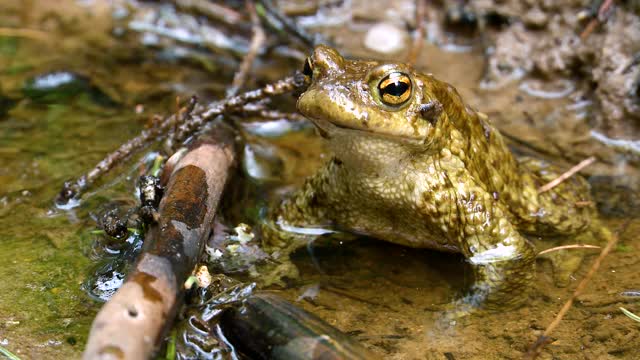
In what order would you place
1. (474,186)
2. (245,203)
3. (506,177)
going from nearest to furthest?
(474,186) < (506,177) < (245,203)

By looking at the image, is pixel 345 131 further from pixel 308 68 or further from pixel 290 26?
pixel 290 26

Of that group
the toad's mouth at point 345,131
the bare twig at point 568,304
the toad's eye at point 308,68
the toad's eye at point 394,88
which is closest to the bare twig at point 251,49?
the toad's eye at point 308,68

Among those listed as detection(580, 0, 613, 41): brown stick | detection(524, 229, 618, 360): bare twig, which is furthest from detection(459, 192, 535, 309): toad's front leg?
detection(580, 0, 613, 41): brown stick

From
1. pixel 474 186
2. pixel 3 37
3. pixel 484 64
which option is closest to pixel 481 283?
pixel 474 186

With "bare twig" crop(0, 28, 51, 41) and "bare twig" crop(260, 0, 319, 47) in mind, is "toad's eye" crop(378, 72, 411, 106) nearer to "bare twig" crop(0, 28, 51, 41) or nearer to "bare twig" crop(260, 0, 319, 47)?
"bare twig" crop(260, 0, 319, 47)

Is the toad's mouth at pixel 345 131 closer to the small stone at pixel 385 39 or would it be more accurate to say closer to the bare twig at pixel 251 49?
the bare twig at pixel 251 49

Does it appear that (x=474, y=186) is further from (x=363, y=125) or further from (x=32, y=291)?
(x=32, y=291)
